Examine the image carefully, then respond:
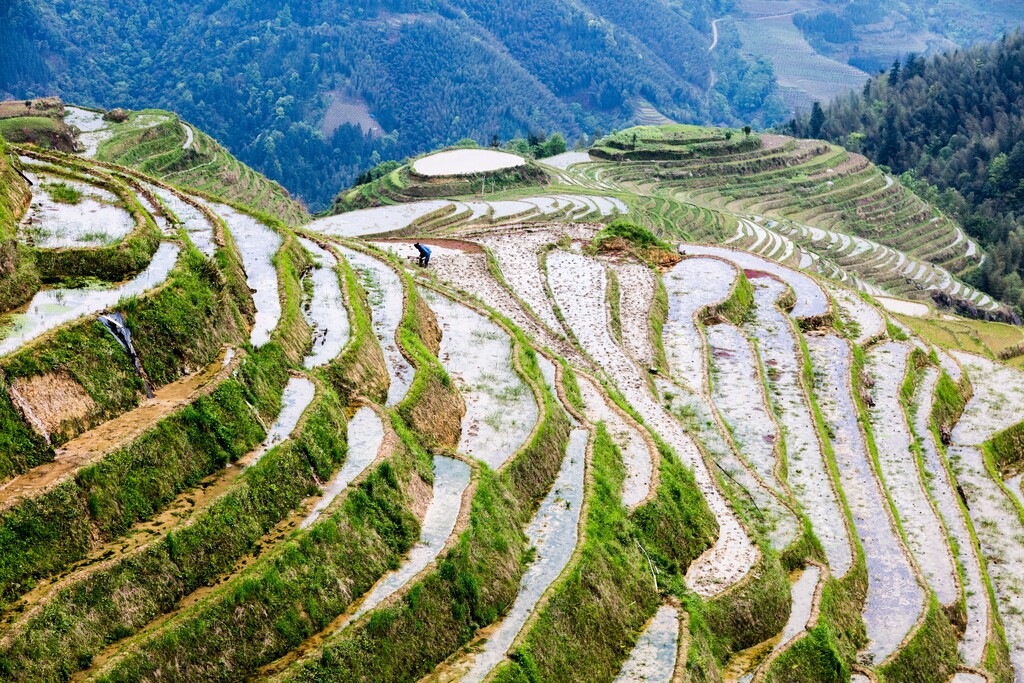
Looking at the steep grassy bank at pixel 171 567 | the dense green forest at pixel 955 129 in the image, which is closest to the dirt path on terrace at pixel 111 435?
the steep grassy bank at pixel 171 567

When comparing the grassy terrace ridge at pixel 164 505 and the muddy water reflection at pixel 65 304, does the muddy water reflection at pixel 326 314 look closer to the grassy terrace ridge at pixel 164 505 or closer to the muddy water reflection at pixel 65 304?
the grassy terrace ridge at pixel 164 505

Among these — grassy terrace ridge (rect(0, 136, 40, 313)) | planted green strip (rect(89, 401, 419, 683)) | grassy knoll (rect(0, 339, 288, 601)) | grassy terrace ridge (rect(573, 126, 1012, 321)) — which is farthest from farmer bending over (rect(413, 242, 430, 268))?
grassy terrace ridge (rect(573, 126, 1012, 321))

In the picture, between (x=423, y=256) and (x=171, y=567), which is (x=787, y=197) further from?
(x=171, y=567)

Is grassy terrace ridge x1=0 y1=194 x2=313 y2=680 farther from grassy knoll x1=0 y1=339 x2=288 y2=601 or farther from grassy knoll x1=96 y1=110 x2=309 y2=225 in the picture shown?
grassy knoll x1=96 y1=110 x2=309 y2=225

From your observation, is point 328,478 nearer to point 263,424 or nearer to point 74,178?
point 263,424

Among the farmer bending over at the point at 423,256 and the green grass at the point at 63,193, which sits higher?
the green grass at the point at 63,193

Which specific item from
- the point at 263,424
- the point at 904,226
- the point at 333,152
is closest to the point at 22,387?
the point at 263,424
